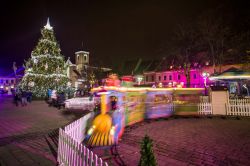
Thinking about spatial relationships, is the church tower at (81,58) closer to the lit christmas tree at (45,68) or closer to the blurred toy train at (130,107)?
the lit christmas tree at (45,68)

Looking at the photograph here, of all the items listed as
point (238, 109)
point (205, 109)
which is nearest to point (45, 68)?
point (205, 109)

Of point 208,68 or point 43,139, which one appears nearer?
point 43,139

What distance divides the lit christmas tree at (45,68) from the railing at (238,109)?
22971mm

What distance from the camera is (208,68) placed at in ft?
138

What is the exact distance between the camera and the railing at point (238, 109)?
1226 cm

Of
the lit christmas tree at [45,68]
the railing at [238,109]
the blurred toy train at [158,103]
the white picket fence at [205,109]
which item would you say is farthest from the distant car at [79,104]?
the lit christmas tree at [45,68]

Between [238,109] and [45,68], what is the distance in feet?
82.6

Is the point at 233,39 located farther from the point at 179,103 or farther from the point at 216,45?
the point at 179,103

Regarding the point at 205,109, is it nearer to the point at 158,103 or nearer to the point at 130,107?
the point at 158,103

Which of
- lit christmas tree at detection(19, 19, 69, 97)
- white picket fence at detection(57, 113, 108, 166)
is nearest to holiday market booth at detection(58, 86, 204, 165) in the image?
white picket fence at detection(57, 113, 108, 166)

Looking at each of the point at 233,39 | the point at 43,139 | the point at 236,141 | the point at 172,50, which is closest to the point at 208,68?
the point at 172,50

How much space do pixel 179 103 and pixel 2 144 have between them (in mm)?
10715

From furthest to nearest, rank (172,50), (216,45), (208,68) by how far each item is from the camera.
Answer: (208,68) < (172,50) < (216,45)

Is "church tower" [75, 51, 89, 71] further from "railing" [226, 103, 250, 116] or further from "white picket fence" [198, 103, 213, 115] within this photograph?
"railing" [226, 103, 250, 116]
